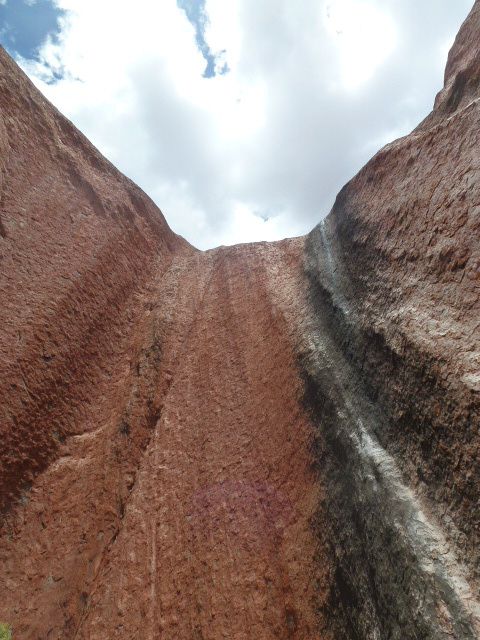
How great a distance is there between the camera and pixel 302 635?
5340 mm

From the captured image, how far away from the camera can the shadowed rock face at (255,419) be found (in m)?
4.91

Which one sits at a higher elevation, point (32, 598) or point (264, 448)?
point (264, 448)

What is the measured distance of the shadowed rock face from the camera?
4910 millimetres

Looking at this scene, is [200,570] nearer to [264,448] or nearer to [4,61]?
[264,448]

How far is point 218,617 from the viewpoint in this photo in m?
5.83

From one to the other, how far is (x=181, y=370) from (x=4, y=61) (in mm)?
10067

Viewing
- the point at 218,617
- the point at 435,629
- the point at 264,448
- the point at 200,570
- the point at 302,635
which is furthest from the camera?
the point at 264,448

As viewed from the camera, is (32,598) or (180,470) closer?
(32,598)

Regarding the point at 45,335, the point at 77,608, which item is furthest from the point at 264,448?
the point at 45,335

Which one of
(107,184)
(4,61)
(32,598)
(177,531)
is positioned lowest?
(32,598)

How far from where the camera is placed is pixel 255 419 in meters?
8.28

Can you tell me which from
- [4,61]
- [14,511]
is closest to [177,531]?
[14,511]

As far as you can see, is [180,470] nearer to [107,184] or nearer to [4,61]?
[107,184]

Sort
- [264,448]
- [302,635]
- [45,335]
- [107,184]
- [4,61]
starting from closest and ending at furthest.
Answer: [302,635], [264,448], [45,335], [4,61], [107,184]
